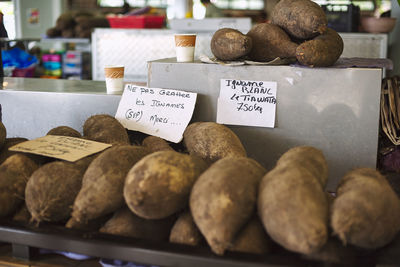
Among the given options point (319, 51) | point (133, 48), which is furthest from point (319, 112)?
point (133, 48)

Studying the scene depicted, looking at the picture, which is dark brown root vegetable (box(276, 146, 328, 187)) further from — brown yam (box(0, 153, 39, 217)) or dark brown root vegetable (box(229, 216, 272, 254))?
brown yam (box(0, 153, 39, 217))

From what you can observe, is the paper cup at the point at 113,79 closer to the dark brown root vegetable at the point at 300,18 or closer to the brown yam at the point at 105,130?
the brown yam at the point at 105,130

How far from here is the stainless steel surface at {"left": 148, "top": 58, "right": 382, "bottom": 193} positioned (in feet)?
4.62

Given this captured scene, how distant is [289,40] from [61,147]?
2.80 feet

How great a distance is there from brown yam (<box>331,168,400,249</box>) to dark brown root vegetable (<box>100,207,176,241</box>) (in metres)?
0.39

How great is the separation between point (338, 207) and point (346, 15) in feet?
11.3

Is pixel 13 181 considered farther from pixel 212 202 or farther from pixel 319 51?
pixel 319 51

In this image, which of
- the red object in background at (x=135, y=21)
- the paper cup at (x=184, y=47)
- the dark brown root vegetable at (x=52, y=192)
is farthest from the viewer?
the red object in background at (x=135, y=21)

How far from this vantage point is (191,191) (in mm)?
935

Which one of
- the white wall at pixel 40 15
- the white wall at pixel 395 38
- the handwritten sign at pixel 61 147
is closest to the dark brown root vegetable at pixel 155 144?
the handwritten sign at pixel 61 147

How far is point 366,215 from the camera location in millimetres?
829

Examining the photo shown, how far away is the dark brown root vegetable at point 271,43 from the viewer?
152 cm

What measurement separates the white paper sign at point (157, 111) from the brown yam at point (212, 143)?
0.36 feet

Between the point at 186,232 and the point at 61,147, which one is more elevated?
the point at 61,147
